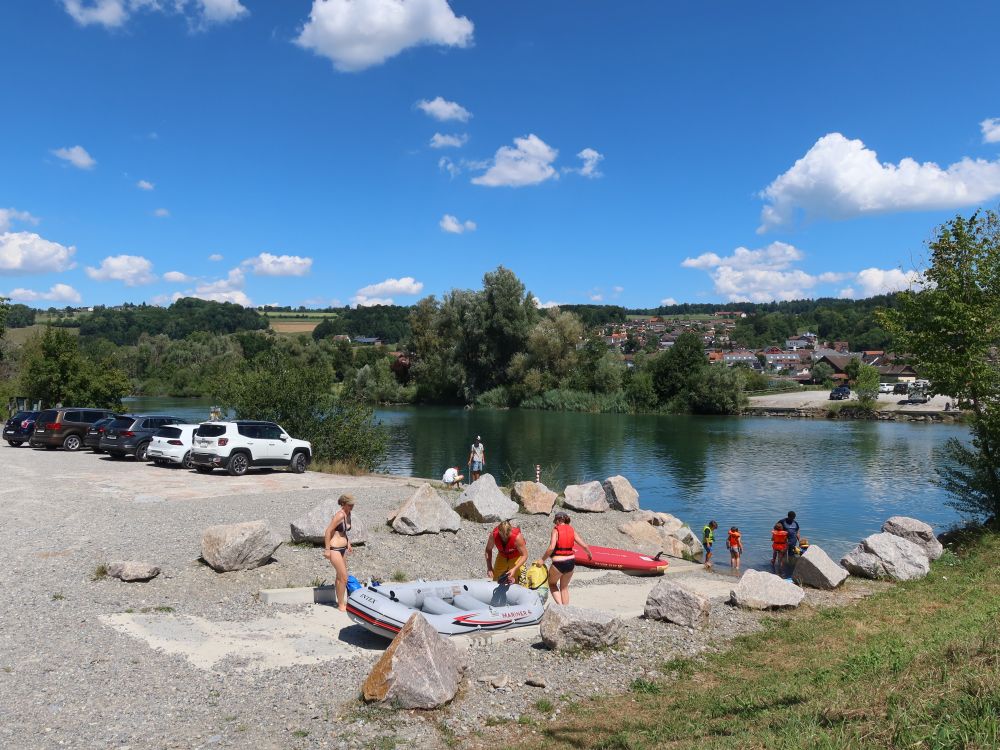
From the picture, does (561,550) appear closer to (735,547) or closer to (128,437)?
(735,547)

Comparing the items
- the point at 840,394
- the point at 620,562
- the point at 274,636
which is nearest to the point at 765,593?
the point at 620,562

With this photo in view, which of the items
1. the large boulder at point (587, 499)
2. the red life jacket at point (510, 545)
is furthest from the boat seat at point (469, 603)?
the large boulder at point (587, 499)

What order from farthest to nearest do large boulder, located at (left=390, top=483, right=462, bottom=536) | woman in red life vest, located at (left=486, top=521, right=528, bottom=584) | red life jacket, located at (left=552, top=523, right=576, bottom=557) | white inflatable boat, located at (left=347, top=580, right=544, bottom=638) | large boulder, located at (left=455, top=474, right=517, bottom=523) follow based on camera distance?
1. large boulder, located at (left=455, top=474, right=517, bottom=523)
2. large boulder, located at (left=390, top=483, right=462, bottom=536)
3. woman in red life vest, located at (left=486, top=521, right=528, bottom=584)
4. red life jacket, located at (left=552, top=523, right=576, bottom=557)
5. white inflatable boat, located at (left=347, top=580, right=544, bottom=638)

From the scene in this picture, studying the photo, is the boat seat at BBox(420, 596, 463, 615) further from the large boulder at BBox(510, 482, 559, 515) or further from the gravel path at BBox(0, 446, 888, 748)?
the large boulder at BBox(510, 482, 559, 515)

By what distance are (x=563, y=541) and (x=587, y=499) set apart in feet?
35.0

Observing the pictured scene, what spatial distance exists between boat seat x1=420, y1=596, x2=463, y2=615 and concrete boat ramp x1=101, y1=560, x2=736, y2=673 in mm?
537

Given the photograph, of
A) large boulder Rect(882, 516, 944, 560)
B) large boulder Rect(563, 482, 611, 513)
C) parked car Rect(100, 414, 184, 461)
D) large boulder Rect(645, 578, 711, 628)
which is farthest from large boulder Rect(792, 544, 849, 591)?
parked car Rect(100, 414, 184, 461)

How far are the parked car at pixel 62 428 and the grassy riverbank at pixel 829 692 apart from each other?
97.9 feet

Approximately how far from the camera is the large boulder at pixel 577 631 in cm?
977

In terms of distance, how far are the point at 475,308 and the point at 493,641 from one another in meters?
68.2

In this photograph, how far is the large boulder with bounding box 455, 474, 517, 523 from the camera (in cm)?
1825

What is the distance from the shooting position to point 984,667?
251 inches

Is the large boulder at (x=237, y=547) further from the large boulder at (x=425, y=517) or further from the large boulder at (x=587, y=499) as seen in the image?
the large boulder at (x=587, y=499)

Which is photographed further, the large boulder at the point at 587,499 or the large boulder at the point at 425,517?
the large boulder at the point at 587,499
